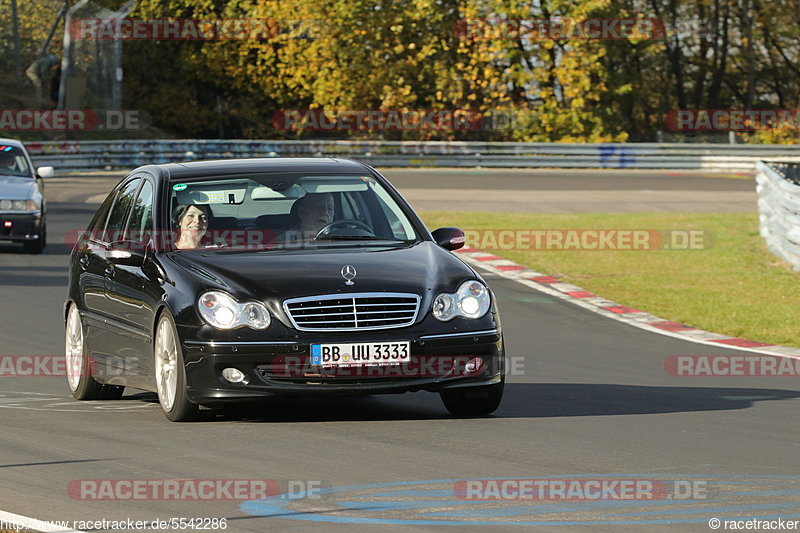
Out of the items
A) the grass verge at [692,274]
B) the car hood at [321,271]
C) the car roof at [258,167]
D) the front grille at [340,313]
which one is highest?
the car roof at [258,167]

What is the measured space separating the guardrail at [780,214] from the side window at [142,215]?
37.5ft

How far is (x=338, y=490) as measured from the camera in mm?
6883

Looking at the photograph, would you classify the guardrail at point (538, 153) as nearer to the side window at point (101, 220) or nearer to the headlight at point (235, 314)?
the side window at point (101, 220)

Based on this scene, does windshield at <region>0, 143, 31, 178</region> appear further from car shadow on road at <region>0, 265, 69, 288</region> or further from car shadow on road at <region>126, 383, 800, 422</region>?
car shadow on road at <region>126, 383, 800, 422</region>

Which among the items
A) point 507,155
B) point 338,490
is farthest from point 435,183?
point 338,490

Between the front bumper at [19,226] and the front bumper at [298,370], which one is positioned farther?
the front bumper at [19,226]

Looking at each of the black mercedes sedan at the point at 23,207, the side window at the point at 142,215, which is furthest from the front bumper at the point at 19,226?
the side window at the point at 142,215

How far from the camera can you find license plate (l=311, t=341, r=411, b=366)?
8562 mm

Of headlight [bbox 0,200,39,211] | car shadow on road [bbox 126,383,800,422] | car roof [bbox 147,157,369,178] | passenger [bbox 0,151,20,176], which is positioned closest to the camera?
car shadow on road [bbox 126,383,800,422]

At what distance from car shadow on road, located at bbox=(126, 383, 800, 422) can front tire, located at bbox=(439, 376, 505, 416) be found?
0.06 m

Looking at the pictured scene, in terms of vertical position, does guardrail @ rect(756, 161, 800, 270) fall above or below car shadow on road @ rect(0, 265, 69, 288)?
above

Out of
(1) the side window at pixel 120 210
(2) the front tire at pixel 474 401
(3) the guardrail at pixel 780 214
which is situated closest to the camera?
(2) the front tire at pixel 474 401

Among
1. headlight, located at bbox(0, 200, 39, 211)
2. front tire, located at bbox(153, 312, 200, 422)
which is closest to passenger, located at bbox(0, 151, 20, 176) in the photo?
headlight, located at bbox(0, 200, 39, 211)

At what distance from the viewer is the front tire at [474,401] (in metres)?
9.16
